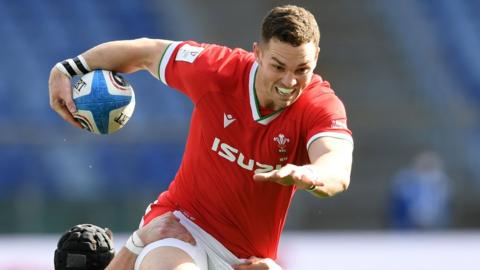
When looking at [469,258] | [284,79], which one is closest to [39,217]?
[469,258]

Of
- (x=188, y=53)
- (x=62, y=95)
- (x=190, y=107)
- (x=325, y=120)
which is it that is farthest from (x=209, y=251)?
(x=190, y=107)

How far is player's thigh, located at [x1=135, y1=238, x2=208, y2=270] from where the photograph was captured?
546 centimetres

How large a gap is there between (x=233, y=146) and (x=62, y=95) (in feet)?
3.44

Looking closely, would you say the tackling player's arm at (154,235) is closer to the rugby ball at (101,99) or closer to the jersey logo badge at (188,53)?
the rugby ball at (101,99)

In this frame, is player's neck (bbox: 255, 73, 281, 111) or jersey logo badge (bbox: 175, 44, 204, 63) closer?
player's neck (bbox: 255, 73, 281, 111)

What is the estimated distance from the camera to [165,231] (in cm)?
570

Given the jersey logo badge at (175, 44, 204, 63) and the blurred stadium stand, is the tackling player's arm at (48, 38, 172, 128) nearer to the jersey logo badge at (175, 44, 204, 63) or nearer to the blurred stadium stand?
the jersey logo badge at (175, 44, 204, 63)

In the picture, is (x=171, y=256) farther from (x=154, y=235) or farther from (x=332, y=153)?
(x=332, y=153)

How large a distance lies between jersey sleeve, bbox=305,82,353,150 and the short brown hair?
0.33 meters

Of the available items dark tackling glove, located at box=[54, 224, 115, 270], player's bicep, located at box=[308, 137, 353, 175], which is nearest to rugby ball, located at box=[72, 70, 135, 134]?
dark tackling glove, located at box=[54, 224, 115, 270]

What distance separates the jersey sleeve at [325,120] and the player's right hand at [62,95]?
1.38m

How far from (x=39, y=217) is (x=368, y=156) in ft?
18.1

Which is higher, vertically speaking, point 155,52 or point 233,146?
point 155,52

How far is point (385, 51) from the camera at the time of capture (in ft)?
57.5
